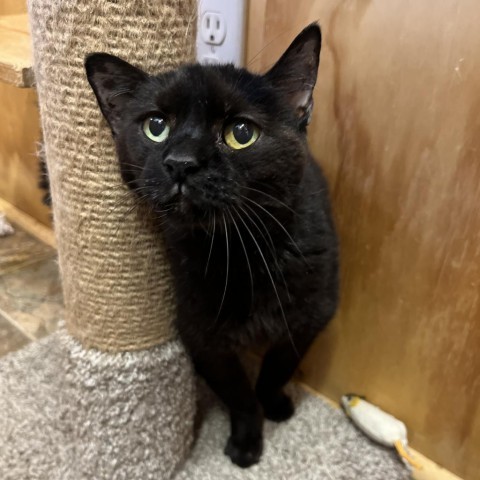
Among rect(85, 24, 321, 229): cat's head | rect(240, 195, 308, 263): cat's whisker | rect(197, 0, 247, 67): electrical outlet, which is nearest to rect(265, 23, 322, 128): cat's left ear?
rect(85, 24, 321, 229): cat's head

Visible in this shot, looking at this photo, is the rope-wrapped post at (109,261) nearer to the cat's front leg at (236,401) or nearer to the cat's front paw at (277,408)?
the cat's front leg at (236,401)

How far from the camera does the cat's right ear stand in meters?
0.64

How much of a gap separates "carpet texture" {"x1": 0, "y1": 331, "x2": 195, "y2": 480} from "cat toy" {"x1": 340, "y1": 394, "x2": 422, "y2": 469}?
13.1 inches

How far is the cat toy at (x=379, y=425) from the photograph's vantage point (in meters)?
0.95

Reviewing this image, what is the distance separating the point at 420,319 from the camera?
902 millimetres

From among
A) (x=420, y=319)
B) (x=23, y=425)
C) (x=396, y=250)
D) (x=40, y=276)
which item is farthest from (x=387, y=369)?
(x=40, y=276)

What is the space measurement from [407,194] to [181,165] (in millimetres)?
425

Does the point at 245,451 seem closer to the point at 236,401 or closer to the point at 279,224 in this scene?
the point at 236,401

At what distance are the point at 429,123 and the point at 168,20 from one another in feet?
1.37

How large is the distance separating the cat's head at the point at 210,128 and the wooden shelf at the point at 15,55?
37cm

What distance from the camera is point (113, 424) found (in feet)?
2.73

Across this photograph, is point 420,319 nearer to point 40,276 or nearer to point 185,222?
point 185,222

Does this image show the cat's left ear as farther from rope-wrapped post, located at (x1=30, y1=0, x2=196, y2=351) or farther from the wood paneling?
the wood paneling

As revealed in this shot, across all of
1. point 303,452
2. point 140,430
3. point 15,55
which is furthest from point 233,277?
point 15,55
